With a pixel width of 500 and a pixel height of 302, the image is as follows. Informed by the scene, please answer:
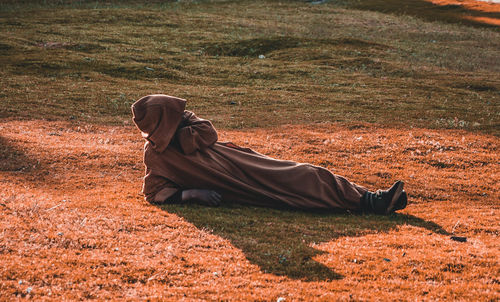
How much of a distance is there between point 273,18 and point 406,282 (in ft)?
191

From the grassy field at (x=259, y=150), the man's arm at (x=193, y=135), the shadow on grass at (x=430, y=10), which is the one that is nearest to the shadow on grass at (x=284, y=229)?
the grassy field at (x=259, y=150)

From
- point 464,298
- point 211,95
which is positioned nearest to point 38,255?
point 464,298

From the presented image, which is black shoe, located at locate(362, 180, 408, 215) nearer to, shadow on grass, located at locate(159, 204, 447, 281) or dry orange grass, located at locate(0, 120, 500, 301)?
shadow on grass, located at locate(159, 204, 447, 281)

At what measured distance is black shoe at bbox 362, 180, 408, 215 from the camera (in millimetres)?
9492

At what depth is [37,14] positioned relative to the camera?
2100 inches

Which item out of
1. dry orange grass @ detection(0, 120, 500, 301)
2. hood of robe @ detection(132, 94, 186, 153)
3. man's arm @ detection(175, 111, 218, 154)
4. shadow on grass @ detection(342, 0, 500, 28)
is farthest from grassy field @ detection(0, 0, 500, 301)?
shadow on grass @ detection(342, 0, 500, 28)

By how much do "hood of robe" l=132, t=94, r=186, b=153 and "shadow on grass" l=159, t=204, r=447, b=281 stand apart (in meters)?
1.64

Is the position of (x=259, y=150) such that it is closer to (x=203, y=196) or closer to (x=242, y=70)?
(x=203, y=196)

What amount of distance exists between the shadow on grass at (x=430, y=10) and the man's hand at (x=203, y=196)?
66217mm

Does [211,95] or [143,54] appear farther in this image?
[143,54]

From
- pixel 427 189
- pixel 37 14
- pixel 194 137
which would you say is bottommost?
pixel 427 189

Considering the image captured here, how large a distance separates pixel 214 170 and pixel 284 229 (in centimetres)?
193

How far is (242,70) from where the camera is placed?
105 feet

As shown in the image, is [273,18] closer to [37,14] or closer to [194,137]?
[37,14]
